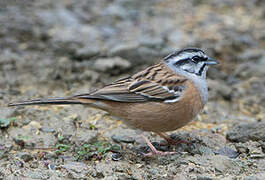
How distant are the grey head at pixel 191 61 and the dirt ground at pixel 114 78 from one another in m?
0.90

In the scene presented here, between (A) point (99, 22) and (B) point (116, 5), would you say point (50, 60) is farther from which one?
(B) point (116, 5)

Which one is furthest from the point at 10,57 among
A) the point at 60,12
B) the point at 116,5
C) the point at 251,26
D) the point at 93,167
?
the point at 251,26

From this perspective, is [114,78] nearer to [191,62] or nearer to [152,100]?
[191,62]

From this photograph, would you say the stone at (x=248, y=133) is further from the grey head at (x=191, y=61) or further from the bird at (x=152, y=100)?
the grey head at (x=191, y=61)

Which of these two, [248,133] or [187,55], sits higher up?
[187,55]

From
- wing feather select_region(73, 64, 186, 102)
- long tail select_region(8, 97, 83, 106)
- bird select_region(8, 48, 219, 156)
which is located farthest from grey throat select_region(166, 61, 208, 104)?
long tail select_region(8, 97, 83, 106)

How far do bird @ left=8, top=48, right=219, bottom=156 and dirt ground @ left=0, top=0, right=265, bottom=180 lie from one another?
426 mm

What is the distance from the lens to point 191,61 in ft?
20.5

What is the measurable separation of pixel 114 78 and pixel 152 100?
98.0 inches

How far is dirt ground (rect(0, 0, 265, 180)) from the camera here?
5316 millimetres

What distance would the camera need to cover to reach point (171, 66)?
6.34 meters

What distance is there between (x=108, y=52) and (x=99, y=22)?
5.82ft

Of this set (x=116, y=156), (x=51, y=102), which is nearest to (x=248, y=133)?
(x=116, y=156)

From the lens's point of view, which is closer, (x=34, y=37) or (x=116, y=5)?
(x=34, y=37)
